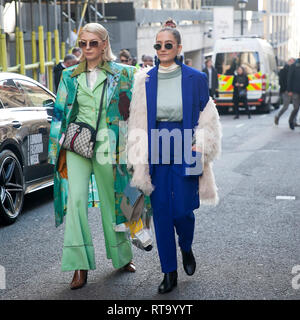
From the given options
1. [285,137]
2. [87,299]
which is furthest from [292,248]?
[285,137]

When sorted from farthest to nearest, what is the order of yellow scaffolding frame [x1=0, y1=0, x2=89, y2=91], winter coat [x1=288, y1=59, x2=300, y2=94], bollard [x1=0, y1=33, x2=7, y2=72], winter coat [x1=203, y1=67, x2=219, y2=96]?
1. winter coat [x1=203, y1=67, x2=219, y2=96]
2. winter coat [x1=288, y1=59, x2=300, y2=94]
3. yellow scaffolding frame [x1=0, y1=0, x2=89, y2=91]
4. bollard [x1=0, y1=33, x2=7, y2=72]

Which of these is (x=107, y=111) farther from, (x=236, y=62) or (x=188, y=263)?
(x=236, y=62)

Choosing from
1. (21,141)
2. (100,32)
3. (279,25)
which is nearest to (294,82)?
(21,141)

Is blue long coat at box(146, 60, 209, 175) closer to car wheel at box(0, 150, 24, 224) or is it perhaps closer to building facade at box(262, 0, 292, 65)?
car wheel at box(0, 150, 24, 224)

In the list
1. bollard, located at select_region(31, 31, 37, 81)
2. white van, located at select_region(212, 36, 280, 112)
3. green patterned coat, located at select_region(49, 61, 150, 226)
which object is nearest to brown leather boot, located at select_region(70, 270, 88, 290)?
green patterned coat, located at select_region(49, 61, 150, 226)

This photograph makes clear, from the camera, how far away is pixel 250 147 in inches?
569

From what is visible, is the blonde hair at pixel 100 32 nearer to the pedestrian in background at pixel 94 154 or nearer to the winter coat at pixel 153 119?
the pedestrian in background at pixel 94 154

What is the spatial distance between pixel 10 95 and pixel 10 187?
1059mm

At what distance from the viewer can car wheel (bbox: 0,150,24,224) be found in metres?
7.37

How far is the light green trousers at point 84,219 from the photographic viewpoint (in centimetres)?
507

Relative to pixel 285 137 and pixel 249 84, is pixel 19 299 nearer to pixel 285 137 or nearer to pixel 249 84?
pixel 285 137

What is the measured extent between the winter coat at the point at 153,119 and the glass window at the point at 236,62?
68.4ft
